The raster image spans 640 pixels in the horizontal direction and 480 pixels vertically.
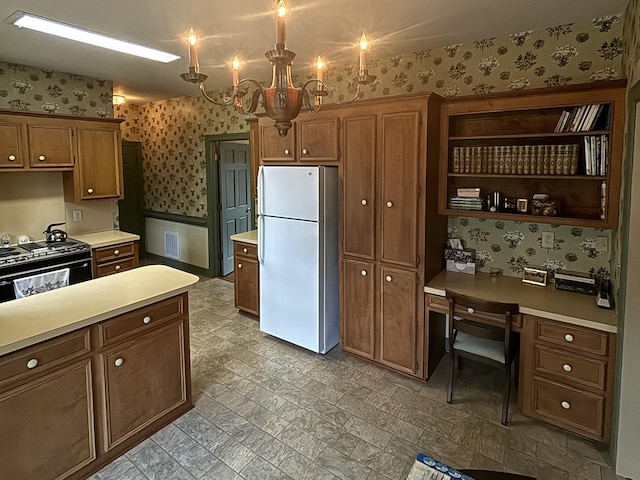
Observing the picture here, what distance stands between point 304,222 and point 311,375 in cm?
128

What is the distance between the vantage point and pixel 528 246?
123 inches

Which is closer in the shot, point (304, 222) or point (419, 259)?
point (419, 259)

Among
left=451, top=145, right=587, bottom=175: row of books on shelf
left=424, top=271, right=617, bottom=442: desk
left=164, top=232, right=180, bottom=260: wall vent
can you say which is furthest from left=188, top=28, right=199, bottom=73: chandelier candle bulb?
left=164, top=232, right=180, bottom=260: wall vent

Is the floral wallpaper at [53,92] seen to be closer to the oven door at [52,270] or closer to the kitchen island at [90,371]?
the oven door at [52,270]

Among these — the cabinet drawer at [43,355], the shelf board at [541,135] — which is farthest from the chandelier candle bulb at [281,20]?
the shelf board at [541,135]

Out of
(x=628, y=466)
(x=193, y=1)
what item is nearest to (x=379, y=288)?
(x=628, y=466)

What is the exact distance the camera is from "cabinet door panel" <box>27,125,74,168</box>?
388cm

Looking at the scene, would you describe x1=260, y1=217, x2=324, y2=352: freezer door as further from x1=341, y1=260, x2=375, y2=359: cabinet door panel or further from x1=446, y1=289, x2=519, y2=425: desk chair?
x1=446, y1=289, x2=519, y2=425: desk chair

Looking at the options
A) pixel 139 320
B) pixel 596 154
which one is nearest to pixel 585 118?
pixel 596 154

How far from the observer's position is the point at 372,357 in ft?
11.1

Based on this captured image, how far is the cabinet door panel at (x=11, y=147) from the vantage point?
3666mm

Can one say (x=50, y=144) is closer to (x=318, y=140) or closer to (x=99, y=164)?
(x=99, y=164)

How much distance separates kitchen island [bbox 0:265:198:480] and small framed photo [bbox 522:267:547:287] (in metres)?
2.48

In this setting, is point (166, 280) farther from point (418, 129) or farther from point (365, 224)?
point (418, 129)
